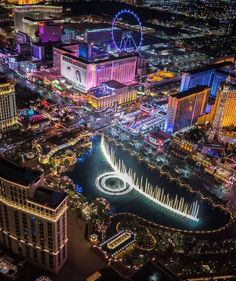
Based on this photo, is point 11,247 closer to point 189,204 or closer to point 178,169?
point 189,204

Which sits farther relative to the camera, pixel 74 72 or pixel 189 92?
pixel 74 72

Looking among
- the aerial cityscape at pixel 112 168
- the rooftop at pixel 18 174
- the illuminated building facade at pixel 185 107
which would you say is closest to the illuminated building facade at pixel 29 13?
the aerial cityscape at pixel 112 168

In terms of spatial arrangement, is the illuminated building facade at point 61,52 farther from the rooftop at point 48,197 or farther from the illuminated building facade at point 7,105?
Result: the rooftop at point 48,197

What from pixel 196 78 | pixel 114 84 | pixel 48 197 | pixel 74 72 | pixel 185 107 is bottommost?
pixel 114 84

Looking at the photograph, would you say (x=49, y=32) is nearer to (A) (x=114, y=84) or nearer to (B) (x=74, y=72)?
(B) (x=74, y=72)

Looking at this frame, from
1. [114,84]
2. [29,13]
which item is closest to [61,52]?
[114,84]

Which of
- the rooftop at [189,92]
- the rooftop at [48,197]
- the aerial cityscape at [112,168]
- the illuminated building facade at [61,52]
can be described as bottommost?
the aerial cityscape at [112,168]

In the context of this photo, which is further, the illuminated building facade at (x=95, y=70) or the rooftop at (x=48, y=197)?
the illuminated building facade at (x=95, y=70)
